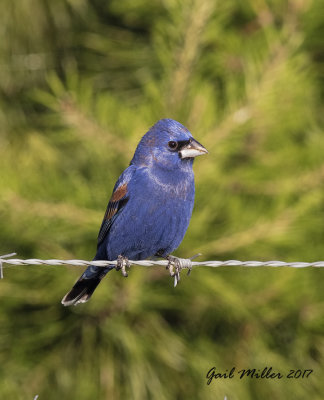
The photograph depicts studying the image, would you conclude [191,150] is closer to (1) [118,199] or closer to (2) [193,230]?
(1) [118,199]

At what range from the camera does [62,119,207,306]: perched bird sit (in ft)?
12.8

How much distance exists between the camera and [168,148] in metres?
4.09

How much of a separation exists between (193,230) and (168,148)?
1.05m

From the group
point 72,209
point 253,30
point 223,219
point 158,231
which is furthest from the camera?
point 253,30

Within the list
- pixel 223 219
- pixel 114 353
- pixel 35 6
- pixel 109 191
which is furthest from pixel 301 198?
pixel 35 6

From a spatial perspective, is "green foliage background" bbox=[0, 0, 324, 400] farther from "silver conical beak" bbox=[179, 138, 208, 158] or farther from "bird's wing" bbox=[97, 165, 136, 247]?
"silver conical beak" bbox=[179, 138, 208, 158]

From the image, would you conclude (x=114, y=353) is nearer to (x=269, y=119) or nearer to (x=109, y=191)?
(x=109, y=191)

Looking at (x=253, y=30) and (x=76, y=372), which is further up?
(x=253, y=30)

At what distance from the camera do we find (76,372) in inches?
207

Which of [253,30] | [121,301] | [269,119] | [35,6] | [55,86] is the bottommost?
[121,301]

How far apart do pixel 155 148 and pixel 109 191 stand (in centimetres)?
93
